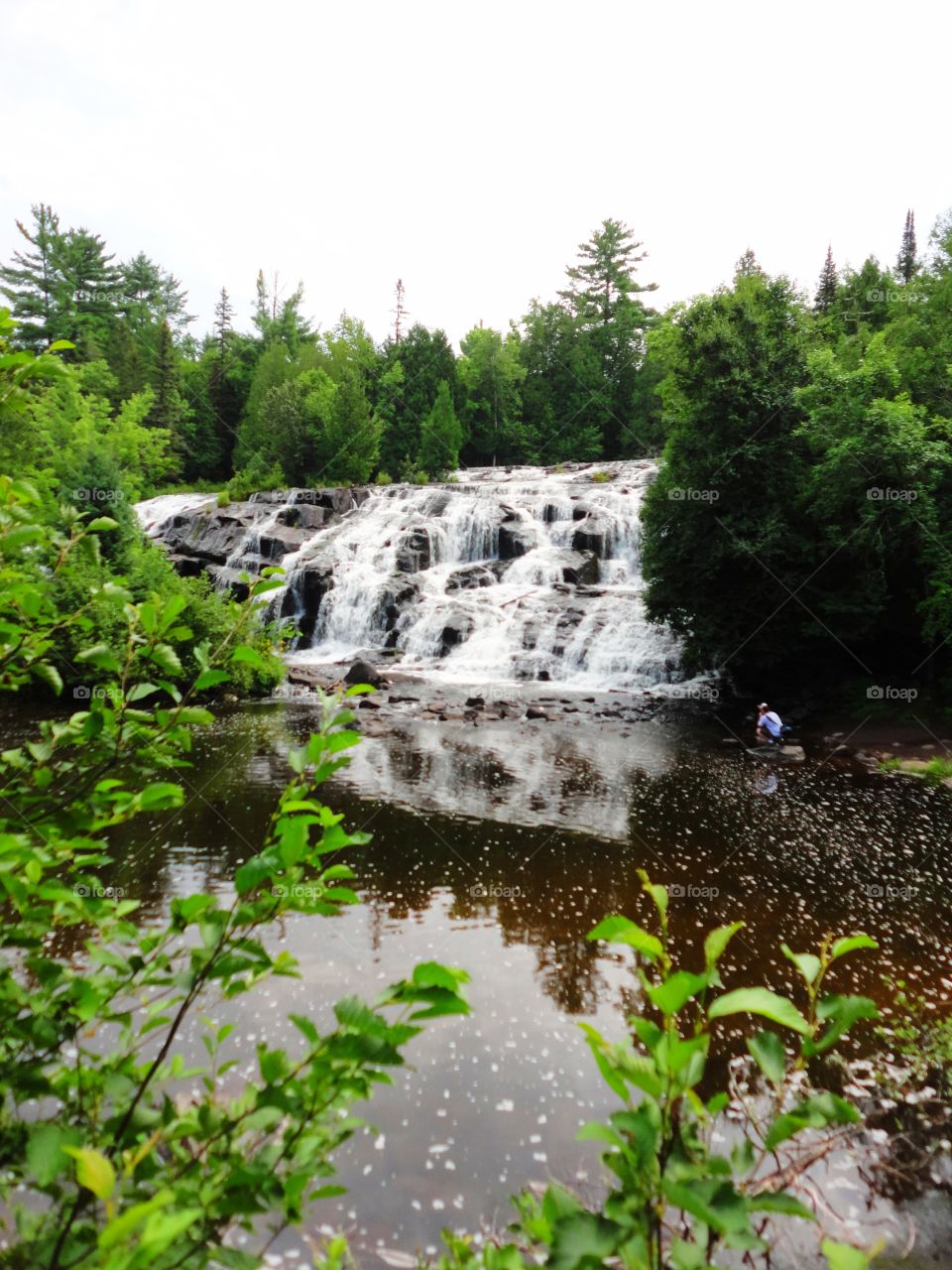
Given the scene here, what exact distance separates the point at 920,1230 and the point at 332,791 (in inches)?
344

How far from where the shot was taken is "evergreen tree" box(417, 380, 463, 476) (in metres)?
50.5

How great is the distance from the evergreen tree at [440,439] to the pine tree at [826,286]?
30559 millimetres

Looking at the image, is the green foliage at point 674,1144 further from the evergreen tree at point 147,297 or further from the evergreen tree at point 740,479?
the evergreen tree at point 147,297

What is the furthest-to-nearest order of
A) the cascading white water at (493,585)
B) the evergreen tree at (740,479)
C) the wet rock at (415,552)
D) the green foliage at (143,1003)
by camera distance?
1. the wet rock at (415,552)
2. the cascading white water at (493,585)
3. the evergreen tree at (740,479)
4. the green foliage at (143,1003)

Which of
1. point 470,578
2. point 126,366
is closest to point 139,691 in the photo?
point 470,578

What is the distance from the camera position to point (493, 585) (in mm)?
28391

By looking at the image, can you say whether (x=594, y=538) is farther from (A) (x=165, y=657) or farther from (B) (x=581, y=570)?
(A) (x=165, y=657)

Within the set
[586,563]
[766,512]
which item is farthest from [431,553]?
[766,512]

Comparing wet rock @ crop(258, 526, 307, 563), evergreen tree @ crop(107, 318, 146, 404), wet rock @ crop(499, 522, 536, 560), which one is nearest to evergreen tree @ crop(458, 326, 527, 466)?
evergreen tree @ crop(107, 318, 146, 404)

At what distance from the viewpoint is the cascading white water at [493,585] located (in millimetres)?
22922

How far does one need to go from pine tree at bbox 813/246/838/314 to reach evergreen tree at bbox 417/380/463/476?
1203 inches

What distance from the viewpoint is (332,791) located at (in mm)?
11000

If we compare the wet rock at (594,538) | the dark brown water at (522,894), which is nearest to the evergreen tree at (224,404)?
the wet rock at (594,538)

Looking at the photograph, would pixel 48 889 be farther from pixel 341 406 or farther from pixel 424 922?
pixel 341 406
